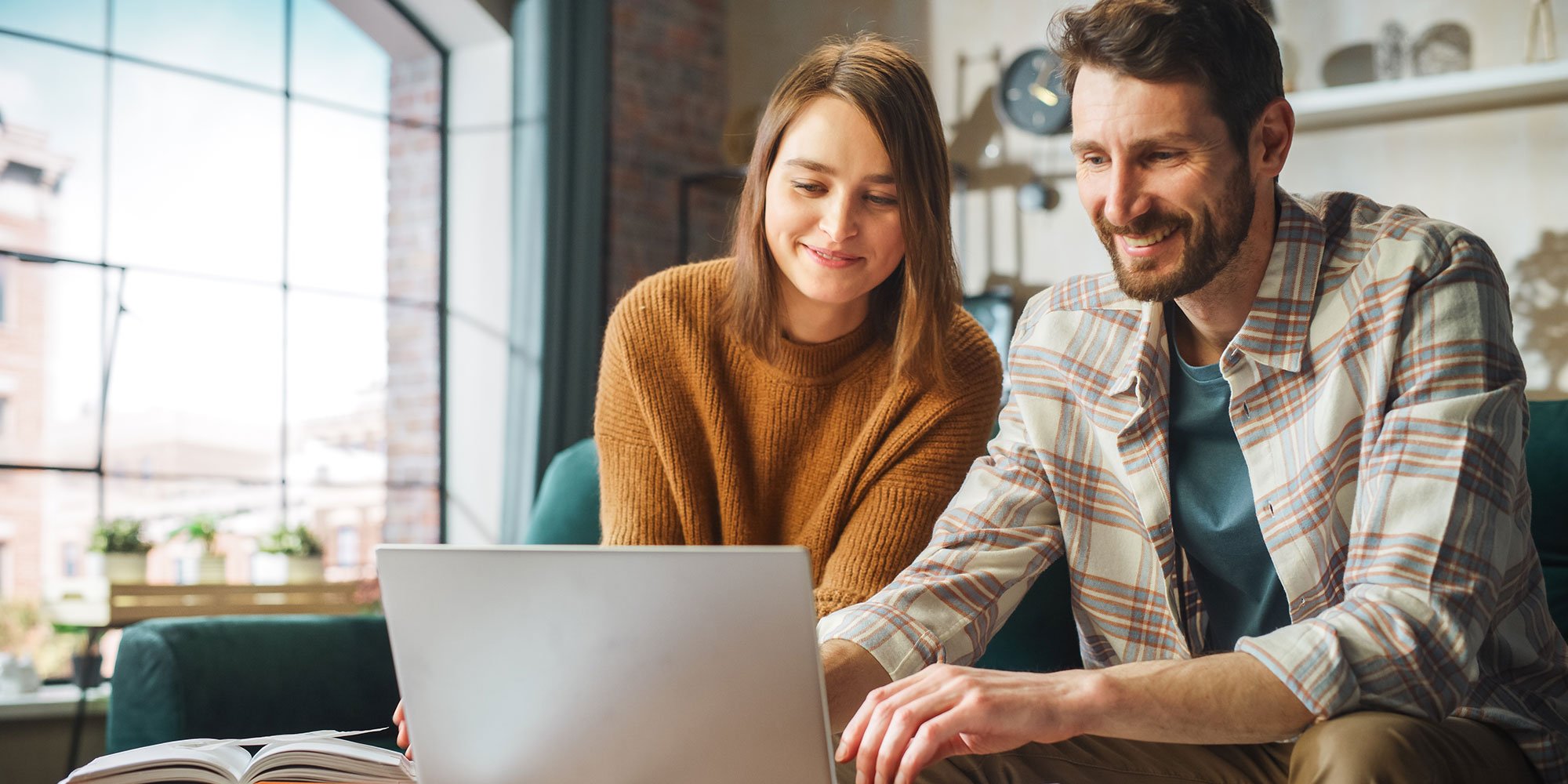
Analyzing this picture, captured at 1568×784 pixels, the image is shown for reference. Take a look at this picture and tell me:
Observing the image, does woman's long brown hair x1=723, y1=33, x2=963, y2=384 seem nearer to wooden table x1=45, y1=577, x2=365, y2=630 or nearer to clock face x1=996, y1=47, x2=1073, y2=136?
wooden table x1=45, y1=577, x2=365, y2=630

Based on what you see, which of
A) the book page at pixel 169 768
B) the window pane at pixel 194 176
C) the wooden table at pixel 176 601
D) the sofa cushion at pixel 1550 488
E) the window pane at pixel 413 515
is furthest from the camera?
the window pane at pixel 413 515

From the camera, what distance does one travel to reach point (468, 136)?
461 cm

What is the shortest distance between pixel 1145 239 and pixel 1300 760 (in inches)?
21.8

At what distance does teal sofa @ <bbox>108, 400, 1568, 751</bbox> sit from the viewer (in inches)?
71.8

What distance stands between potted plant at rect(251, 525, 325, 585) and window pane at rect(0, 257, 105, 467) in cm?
55

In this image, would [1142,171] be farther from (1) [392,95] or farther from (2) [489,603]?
(1) [392,95]

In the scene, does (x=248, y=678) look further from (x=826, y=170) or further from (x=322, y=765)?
(x=826, y=170)

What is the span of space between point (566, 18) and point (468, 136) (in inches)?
21.5

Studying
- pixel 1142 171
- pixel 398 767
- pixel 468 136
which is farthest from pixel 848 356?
pixel 468 136

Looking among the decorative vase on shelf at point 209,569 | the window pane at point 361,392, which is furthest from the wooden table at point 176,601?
the window pane at point 361,392

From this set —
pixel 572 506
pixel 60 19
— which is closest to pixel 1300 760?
pixel 572 506

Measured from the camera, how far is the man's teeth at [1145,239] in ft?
4.56

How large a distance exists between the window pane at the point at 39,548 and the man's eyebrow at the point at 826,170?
2682mm

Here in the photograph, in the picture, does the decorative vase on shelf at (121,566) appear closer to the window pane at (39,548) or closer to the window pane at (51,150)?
the window pane at (39,548)
